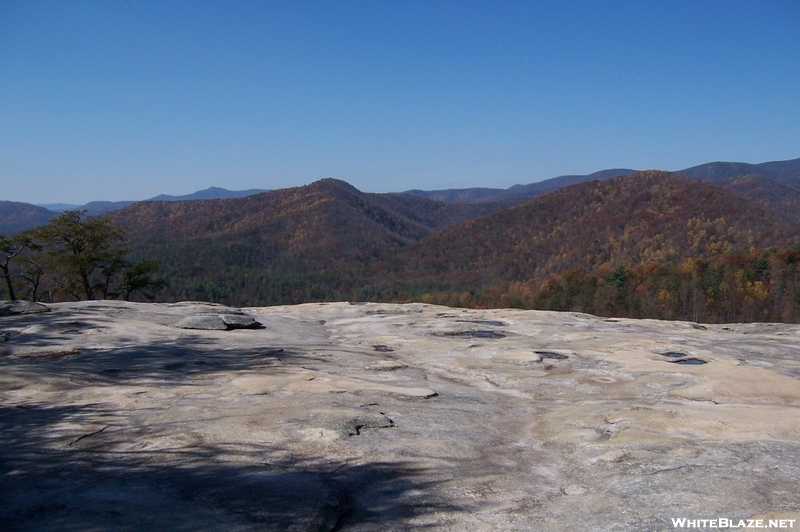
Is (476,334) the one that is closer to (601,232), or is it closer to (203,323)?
(203,323)

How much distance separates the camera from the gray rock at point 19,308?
18156mm

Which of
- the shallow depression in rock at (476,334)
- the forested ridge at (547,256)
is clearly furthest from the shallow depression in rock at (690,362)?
the forested ridge at (547,256)

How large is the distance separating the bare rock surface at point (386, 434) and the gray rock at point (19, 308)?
2.24 metres

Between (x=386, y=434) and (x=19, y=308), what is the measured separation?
52.1 feet

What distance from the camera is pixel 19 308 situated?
18484 millimetres

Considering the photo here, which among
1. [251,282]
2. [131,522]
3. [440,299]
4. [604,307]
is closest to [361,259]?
[251,282]

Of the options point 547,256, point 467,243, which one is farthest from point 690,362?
point 467,243

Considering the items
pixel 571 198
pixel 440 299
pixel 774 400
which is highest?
pixel 571 198

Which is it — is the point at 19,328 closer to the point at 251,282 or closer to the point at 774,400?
the point at 774,400

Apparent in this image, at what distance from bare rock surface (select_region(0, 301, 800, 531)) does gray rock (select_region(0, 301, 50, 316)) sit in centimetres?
224

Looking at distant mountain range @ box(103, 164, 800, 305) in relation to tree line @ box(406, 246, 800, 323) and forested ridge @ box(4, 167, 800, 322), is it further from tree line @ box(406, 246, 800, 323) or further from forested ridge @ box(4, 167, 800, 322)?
tree line @ box(406, 246, 800, 323)

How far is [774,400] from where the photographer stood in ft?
36.0

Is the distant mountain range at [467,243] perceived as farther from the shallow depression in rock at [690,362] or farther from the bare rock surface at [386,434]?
the bare rock surface at [386,434]

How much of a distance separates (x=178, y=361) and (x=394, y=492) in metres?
8.65
